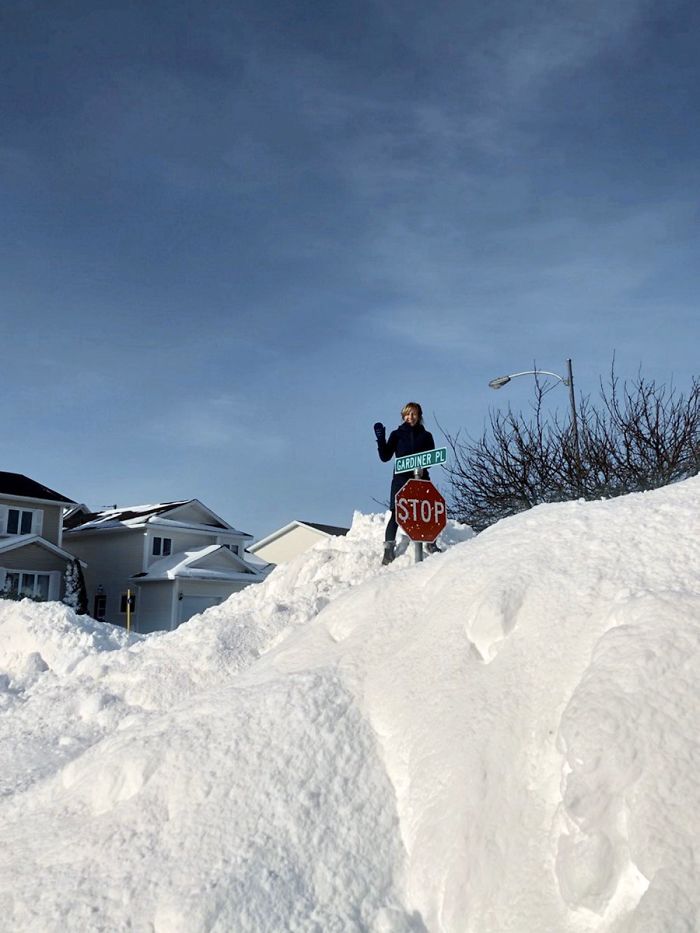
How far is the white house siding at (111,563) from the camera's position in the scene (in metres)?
31.5

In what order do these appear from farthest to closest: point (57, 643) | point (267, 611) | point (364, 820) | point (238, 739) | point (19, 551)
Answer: point (19, 551)
point (57, 643)
point (267, 611)
point (238, 739)
point (364, 820)

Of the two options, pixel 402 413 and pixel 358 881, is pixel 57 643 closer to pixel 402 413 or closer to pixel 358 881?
pixel 402 413

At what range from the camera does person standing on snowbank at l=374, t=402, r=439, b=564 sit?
30.4ft

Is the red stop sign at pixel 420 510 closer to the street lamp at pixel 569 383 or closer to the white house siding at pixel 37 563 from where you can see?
the street lamp at pixel 569 383

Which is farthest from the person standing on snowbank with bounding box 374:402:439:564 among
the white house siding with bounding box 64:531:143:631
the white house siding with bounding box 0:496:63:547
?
the white house siding with bounding box 64:531:143:631

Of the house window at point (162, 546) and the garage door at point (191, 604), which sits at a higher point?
the house window at point (162, 546)

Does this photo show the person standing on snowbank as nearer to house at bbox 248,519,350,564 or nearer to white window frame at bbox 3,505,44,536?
white window frame at bbox 3,505,44,536

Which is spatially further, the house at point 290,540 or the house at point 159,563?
the house at point 290,540

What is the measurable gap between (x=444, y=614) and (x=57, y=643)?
5716 mm

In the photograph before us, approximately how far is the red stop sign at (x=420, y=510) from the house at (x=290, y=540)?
119 ft

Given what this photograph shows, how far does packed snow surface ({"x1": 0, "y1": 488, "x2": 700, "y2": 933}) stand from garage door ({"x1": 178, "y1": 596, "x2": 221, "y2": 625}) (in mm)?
24961

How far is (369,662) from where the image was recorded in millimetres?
5008

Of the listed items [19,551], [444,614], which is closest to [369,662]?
[444,614]

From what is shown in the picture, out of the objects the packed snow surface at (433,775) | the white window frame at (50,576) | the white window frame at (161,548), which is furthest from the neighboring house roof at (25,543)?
the packed snow surface at (433,775)
